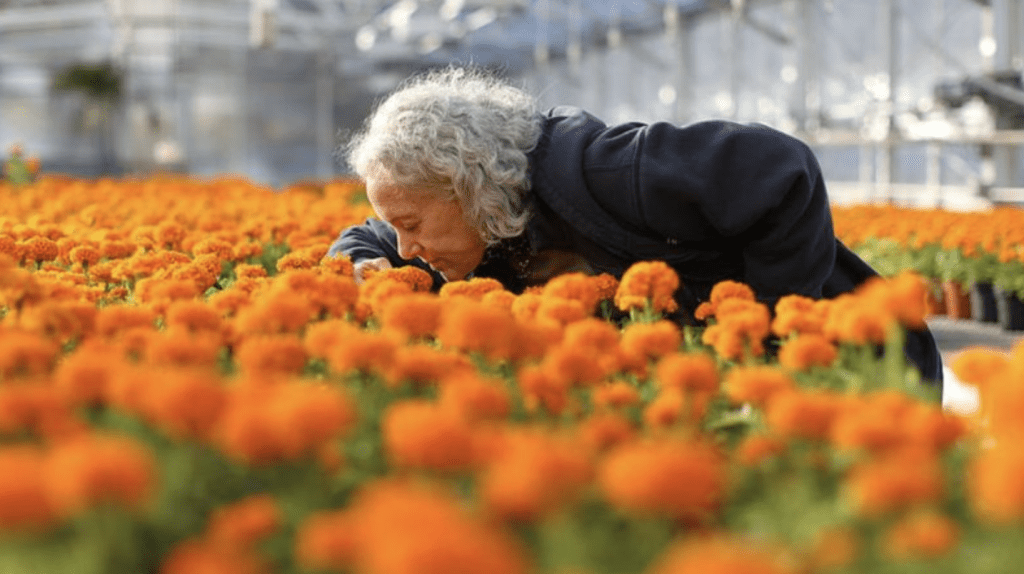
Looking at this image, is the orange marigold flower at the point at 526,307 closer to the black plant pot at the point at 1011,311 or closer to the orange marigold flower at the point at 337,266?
the orange marigold flower at the point at 337,266

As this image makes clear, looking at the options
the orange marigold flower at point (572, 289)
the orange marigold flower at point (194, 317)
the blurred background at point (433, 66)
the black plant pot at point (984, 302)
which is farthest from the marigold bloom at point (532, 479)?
the blurred background at point (433, 66)

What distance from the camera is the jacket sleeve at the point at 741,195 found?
262 centimetres

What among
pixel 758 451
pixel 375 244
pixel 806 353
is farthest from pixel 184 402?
pixel 375 244

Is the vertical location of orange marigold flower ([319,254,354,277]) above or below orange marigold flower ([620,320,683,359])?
below

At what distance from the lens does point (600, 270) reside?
2.84m

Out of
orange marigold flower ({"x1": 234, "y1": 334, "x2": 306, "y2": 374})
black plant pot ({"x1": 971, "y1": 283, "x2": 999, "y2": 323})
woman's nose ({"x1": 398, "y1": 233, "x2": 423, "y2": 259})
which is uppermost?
orange marigold flower ({"x1": 234, "y1": 334, "x2": 306, "y2": 374})

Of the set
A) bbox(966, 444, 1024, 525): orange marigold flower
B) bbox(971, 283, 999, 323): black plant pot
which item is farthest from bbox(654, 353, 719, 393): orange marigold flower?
bbox(971, 283, 999, 323): black plant pot

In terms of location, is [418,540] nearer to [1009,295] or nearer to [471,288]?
[471,288]

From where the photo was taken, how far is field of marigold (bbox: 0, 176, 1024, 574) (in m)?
0.84

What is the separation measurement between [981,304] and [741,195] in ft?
13.8

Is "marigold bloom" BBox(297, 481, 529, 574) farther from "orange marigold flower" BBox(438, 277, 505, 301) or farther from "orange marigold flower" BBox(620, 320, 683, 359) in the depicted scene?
"orange marigold flower" BBox(438, 277, 505, 301)

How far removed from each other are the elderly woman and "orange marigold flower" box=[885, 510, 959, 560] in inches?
67.2

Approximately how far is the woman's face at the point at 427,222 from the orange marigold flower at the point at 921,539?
187cm

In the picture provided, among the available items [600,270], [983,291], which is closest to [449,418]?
[600,270]
